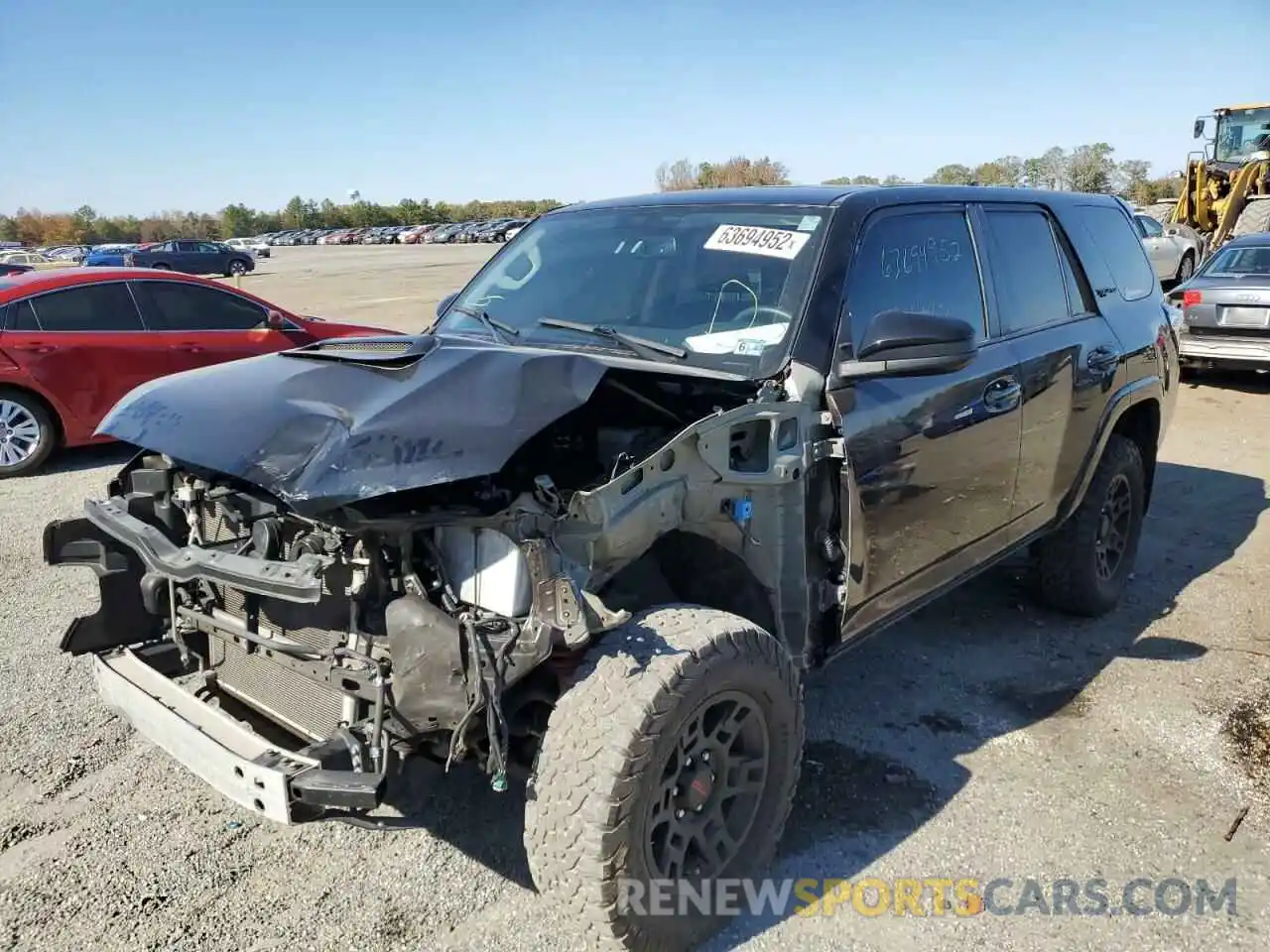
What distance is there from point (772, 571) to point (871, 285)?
1.05 metres

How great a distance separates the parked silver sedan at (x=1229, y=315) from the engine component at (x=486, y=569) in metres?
9.97

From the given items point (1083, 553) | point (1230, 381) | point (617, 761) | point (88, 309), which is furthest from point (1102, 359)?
point (1230, 381)

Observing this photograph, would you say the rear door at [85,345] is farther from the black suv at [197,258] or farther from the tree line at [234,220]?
the tree line at [234,220]

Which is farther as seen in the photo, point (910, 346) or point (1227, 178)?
point (1227, 178)

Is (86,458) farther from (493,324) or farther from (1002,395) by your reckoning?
(1002,395)

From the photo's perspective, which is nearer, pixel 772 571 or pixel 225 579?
pixel 225 579

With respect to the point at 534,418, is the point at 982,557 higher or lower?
lower

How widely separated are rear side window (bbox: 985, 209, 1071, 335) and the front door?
0.17 metres

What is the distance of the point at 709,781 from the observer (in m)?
2.66

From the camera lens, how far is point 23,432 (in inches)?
312

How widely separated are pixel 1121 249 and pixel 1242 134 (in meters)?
18.2

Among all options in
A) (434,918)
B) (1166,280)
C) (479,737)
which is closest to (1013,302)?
(479,737)

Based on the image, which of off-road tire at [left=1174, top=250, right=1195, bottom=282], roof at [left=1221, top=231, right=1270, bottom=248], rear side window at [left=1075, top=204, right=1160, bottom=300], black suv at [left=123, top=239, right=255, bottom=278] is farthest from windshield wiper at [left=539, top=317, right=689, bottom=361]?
black suv at [left=123, top=239, right=255, bottom=278]

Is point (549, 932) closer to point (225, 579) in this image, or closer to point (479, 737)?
point (479, 737)
